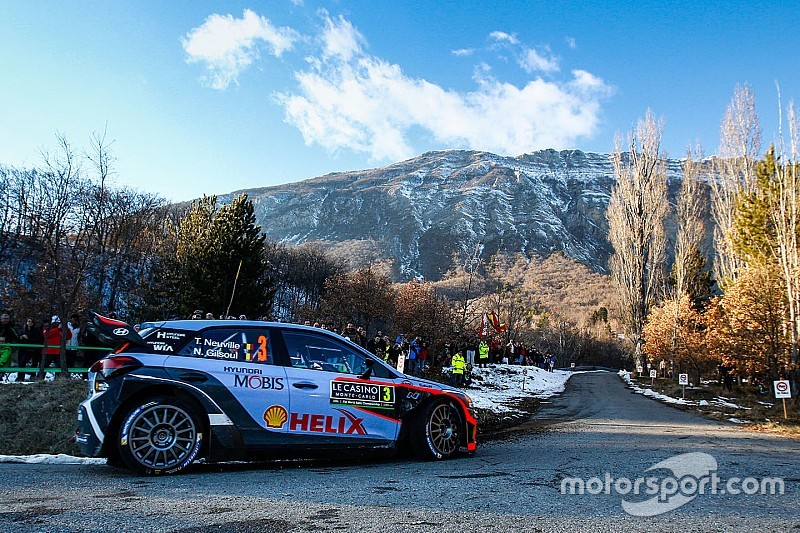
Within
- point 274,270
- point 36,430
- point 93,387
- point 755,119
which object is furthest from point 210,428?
point 274,270

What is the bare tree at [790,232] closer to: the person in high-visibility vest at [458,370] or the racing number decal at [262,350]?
the person in high-visibility vest at [458,370]

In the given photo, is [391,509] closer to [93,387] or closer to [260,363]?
[260,363]

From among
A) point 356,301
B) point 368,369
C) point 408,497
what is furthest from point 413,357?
point 356,301

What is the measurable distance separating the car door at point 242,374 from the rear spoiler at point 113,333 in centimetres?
47

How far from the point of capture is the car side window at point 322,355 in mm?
6758

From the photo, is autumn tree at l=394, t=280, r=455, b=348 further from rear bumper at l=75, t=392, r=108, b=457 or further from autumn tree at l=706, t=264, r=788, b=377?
rear bumper at l=75, t=392, r=108, b=457

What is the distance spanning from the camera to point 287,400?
642cm

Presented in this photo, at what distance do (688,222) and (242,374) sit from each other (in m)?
46.7

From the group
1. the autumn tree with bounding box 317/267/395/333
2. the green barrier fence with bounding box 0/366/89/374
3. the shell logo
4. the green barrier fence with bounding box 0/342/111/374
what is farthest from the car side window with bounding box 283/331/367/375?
the autumn tree with bounding box 317/267/395/333

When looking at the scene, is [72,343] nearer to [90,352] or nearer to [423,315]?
[90,352]

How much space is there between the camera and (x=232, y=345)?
6.47m

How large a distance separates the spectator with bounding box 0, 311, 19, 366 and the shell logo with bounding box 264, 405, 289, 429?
11.2m

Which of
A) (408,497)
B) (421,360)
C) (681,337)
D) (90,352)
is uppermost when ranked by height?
(681,337)

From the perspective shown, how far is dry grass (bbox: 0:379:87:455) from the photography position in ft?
29.9
